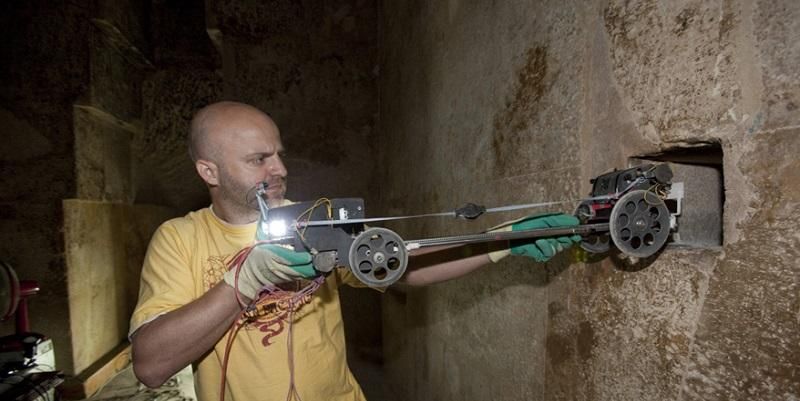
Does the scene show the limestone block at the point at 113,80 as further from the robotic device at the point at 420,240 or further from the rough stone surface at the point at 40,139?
the robotic device at the point at 420,240

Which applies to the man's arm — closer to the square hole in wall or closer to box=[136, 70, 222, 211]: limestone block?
the square hole in wall

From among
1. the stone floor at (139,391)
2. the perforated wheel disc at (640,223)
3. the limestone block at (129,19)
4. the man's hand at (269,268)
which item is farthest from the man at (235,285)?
the limestone block at (129,19)

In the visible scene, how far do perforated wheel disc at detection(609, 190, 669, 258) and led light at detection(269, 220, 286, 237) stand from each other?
0.92 metres

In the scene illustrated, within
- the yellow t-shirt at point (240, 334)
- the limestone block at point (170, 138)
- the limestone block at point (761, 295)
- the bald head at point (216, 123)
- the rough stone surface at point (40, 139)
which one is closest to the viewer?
the limestone block at point (761, 295)

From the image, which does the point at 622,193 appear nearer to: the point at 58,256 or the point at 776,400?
the point at 776,400

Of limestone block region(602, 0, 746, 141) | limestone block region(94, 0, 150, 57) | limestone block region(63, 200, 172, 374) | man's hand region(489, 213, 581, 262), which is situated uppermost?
limestone block region(94, 0, 150, 57)

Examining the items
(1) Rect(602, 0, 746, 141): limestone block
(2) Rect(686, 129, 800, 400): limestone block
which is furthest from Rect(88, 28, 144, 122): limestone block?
(2) Rect(686, 129, 800, 400): limestone block

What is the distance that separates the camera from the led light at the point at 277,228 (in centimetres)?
107

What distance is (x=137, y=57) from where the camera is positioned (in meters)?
4.11

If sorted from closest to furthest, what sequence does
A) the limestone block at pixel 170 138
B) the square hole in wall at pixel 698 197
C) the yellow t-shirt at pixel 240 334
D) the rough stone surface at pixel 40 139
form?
1. the square hole in wall at pixel 698 197
2. the yellow t-shirt at pixel 240 334
3. the rough stone surface at pixel 40 139
4. the limestone block at pixel 170 138

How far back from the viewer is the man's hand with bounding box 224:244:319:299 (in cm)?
108

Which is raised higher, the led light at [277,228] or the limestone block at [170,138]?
the limestone block at [170,138]

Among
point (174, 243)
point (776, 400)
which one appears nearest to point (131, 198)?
point (174, 243)

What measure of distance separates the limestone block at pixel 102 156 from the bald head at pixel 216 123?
247cm
